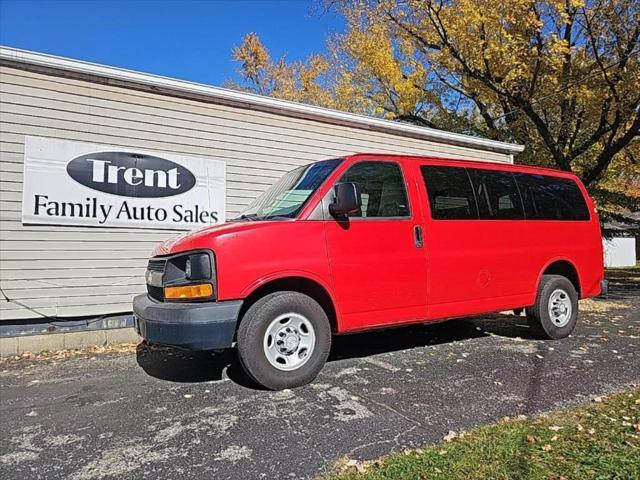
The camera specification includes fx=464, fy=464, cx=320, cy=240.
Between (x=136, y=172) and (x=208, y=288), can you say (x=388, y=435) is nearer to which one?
(x=208, y=288)

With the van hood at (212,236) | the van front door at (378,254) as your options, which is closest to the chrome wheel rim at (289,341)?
the van front door at (378,254)

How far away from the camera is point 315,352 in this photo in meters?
4.17

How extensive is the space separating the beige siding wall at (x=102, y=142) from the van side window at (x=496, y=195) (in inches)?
126

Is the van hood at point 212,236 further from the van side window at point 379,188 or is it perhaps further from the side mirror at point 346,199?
the van side window at point 379,188

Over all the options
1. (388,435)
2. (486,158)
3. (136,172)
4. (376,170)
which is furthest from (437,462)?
(486,158)

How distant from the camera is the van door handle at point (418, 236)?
4.75 meters

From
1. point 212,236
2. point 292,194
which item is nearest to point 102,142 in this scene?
point 292,194

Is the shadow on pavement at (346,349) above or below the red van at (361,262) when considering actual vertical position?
below

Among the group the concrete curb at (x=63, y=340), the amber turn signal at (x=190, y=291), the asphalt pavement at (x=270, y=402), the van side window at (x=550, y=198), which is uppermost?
the van side window at (x=550, y=198)

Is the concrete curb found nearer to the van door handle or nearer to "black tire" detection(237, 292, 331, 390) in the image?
"black tire" detection(237, 292, 331, 390)

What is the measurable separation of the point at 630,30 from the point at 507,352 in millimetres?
9784

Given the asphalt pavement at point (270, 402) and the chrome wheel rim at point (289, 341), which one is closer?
the asphalt pavement at point (270, 402)

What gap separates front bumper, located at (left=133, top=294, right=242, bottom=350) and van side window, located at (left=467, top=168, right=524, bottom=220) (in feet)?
10.2

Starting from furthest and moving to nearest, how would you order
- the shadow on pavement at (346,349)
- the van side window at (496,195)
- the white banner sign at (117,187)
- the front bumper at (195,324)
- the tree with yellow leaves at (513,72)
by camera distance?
the tree with yellow leaves at (513,72) < the white banner sign at (117,187) < the van side window at (496,195) < the shadow on pavement at (346,349) < the front bumper at (195,324)
